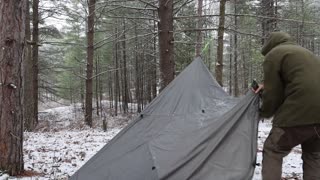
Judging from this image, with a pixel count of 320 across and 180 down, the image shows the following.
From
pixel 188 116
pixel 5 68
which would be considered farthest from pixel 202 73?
pixel 5 68

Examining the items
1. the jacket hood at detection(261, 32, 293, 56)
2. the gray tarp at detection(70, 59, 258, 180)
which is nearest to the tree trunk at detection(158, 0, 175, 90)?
the gray tarp at detection(70, 59, 258, 180)

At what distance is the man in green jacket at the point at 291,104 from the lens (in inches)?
155

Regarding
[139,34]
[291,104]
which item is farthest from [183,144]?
[139,34]

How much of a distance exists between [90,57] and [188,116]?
12.6m

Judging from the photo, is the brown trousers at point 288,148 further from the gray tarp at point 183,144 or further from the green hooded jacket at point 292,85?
the gray tarp at point 183,144

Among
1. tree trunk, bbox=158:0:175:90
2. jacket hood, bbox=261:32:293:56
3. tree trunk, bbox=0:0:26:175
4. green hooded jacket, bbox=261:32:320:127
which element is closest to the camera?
green hooded jacket, bbox=261:32:320:127

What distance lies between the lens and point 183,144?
468 centimetres

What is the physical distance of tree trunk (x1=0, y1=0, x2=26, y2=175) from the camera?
5852mm

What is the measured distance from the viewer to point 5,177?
547 centimetres

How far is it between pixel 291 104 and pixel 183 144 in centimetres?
144

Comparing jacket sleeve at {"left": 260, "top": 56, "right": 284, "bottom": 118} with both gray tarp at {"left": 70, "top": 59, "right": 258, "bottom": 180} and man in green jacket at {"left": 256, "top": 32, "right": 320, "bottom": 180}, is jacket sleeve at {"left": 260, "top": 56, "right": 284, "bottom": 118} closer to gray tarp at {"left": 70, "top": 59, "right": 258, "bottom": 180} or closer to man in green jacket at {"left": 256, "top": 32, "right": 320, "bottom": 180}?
man in green jacket at {"left": 256, "top": 32, "right": 320, "bottom": 180}

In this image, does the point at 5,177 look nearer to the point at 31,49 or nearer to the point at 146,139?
the point at 146,139

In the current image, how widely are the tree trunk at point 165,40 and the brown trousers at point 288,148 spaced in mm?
5919

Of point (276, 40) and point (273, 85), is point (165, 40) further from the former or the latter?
point (273, 85)
